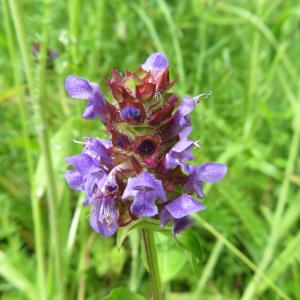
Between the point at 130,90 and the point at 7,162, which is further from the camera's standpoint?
the point at 7,162

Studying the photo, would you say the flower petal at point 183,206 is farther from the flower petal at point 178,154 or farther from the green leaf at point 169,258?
the green leaf at point 169,258

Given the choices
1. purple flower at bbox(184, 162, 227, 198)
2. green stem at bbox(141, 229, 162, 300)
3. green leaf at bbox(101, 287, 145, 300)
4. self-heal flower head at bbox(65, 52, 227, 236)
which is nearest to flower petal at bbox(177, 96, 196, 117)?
self-heal flower head at bbox(65, 52, 227, 236)

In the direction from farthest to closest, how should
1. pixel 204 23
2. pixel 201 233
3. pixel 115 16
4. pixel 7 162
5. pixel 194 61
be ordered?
pixel 115 16
pixel 194 61
pixel 204 23
pixel 7 162
pixel 201 233

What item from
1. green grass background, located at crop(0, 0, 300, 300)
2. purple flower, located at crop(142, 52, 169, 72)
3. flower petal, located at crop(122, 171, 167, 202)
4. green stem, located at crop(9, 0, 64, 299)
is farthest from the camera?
green grass background, located at crop(0, 0, 300, 300)

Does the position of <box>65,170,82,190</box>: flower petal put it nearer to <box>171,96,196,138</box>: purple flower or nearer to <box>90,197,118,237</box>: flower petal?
<box>90,197,118,237</box>: flower petal

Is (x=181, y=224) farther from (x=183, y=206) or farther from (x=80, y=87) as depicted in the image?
(x=80, y=87)

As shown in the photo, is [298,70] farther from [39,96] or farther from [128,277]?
[39,96]

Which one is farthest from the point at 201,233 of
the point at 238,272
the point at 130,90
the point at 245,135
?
the point at 130,90
